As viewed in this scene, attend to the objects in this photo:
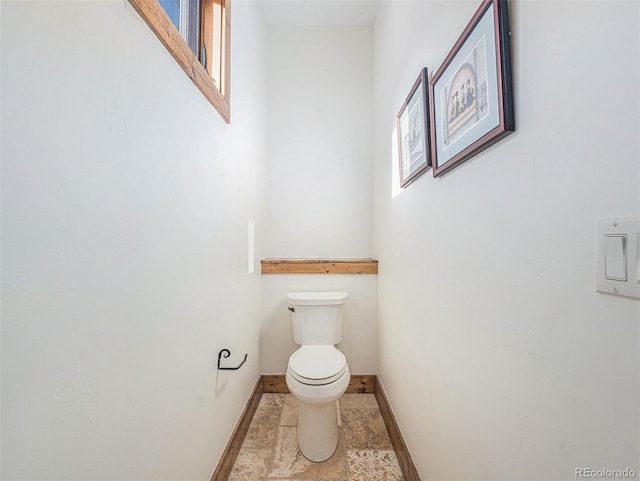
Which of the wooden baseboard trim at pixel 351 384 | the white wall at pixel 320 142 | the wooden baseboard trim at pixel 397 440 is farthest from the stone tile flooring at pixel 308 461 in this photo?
the white wall at pixel 320 142

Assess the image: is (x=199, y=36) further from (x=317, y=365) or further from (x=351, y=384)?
(x=351, y=384)

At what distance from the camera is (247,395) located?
69.0 inches

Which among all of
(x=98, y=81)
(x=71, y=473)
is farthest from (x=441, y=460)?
(x=98, y=81)

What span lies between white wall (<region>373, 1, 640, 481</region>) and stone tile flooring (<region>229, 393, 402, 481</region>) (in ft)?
1.41

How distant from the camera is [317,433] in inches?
58.2

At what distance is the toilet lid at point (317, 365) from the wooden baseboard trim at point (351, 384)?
56 cm

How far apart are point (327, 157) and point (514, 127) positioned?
1.80 meters

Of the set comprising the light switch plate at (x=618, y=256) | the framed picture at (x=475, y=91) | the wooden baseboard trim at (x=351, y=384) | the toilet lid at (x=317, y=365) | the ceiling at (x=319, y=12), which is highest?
the ceiling at (x=319, y=12)

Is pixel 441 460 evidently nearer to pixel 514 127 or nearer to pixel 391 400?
pixel 391 400

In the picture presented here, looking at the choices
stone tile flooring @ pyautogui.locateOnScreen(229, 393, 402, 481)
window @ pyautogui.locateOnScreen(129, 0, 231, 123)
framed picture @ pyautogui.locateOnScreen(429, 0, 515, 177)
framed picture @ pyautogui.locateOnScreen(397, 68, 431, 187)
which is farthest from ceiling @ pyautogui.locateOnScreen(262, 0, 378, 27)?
stone tile flooring @ pyautogui.locateOnScreen(229, 393, 402, 481)

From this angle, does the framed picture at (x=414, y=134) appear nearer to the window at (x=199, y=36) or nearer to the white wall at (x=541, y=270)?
the white wall at (x=541, y=270)

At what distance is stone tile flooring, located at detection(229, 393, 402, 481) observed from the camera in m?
1.38

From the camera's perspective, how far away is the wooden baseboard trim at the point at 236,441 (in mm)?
1255

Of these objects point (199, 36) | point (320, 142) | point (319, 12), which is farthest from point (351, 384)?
point (319, 12)
